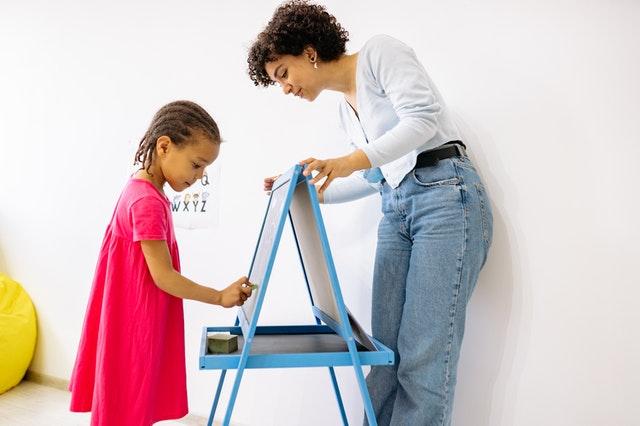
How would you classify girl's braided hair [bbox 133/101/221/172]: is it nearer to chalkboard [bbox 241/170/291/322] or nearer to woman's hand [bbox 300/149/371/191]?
chalkboard [bbox 241/170/291/322]

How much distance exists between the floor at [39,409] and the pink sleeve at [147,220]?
1146mm

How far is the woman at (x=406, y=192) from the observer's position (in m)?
1.02

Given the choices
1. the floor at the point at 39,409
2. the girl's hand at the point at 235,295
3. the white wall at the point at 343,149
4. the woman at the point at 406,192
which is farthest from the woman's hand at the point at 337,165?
the floor at the point at 39,409

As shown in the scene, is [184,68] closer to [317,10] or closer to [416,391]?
[317,10]

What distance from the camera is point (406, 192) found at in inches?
44.8

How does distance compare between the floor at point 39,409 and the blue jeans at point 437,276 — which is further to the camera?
the floor at point 39,409

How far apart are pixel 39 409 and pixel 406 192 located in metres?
1.91

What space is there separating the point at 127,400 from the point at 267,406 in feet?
2.61

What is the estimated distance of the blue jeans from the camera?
40.5 inches

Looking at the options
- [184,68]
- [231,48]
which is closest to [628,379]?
[231,48]

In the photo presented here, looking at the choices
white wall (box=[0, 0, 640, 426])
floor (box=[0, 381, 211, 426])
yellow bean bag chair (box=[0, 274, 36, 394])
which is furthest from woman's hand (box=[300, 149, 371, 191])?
yellow bean bag chair (box=[0, 274, 36, 394])

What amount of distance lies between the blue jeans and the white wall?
0.29 metres

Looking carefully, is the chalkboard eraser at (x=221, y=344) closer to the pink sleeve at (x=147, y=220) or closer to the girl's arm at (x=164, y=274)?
the girl's arm at (x=164, y=274)

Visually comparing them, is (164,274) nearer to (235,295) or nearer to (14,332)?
(235,295)
